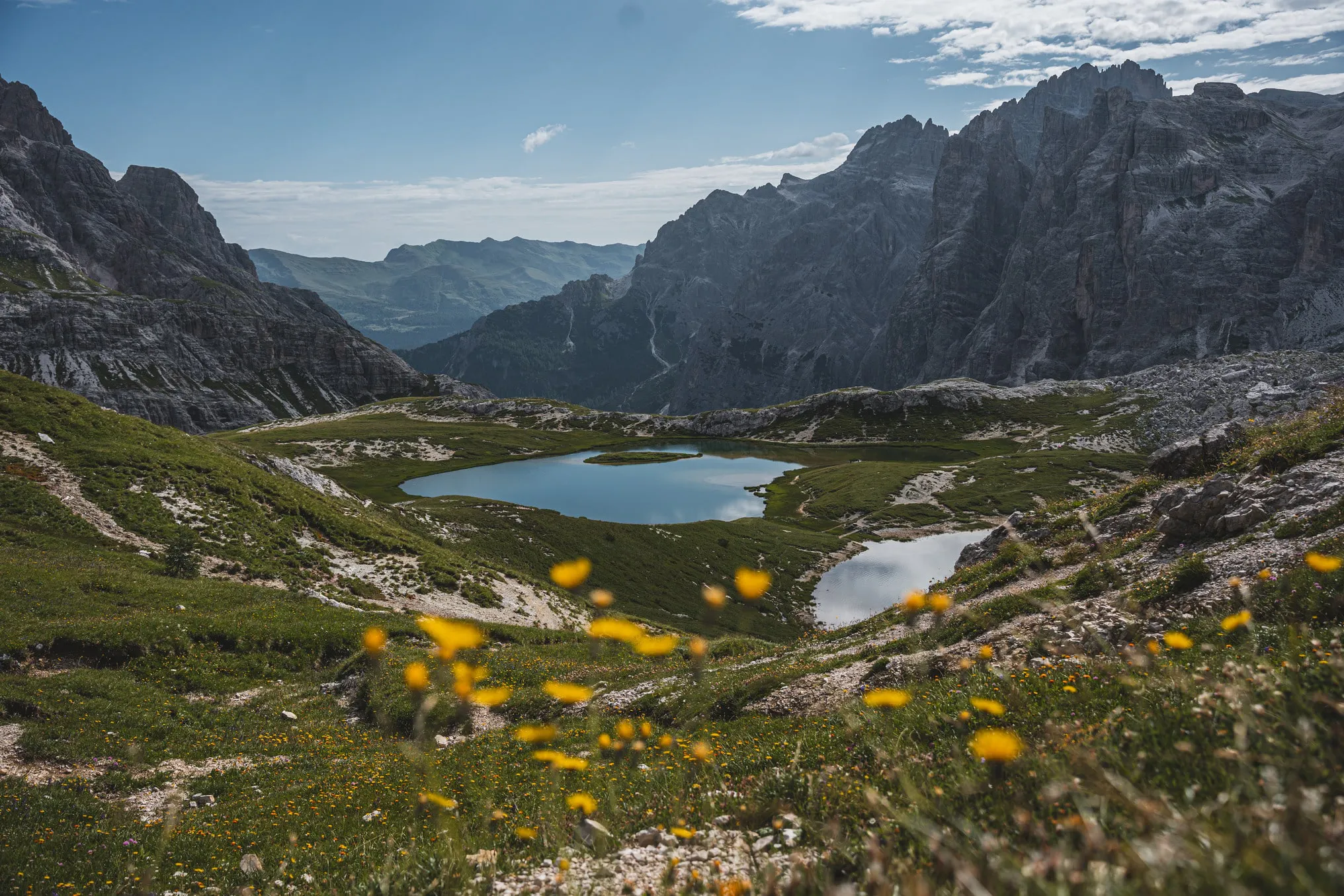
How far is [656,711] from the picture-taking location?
1636cm

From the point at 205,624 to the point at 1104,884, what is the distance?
93.9 feet

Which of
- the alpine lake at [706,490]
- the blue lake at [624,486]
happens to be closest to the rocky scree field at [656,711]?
the alpine lake at [706,490]

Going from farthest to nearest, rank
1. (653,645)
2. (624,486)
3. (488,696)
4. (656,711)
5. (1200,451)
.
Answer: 1. (624,486)
2. (1200,451)
3. (656,711)
4. (488,696)
5. (653,645)

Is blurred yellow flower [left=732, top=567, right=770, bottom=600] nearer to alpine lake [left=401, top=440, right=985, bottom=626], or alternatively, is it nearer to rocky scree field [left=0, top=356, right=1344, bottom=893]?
rocky scree field [left=0, top=356, right=1344, bottom=893]

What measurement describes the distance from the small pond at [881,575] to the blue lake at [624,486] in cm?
2674

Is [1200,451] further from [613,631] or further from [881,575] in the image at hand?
[881,575]

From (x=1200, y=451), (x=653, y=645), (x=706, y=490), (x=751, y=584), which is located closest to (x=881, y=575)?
(x=1200, y=451)

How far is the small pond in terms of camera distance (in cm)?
6381

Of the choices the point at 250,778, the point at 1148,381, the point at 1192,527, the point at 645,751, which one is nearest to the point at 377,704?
the point at 250,778

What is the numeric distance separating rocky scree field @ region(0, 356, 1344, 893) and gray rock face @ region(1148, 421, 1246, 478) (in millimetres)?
198

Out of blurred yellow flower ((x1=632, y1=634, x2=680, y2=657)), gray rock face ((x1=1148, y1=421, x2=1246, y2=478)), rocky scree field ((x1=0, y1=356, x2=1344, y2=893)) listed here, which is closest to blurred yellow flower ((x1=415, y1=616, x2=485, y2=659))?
rocky scree field ((x1=0, y1=356, x2=1344, y2=893))

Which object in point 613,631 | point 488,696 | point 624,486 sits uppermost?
point 613,631

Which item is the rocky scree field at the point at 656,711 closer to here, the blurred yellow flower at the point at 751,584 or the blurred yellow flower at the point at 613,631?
the blurred yellow flower at the point at 751,584

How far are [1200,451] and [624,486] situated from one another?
4235 inches
